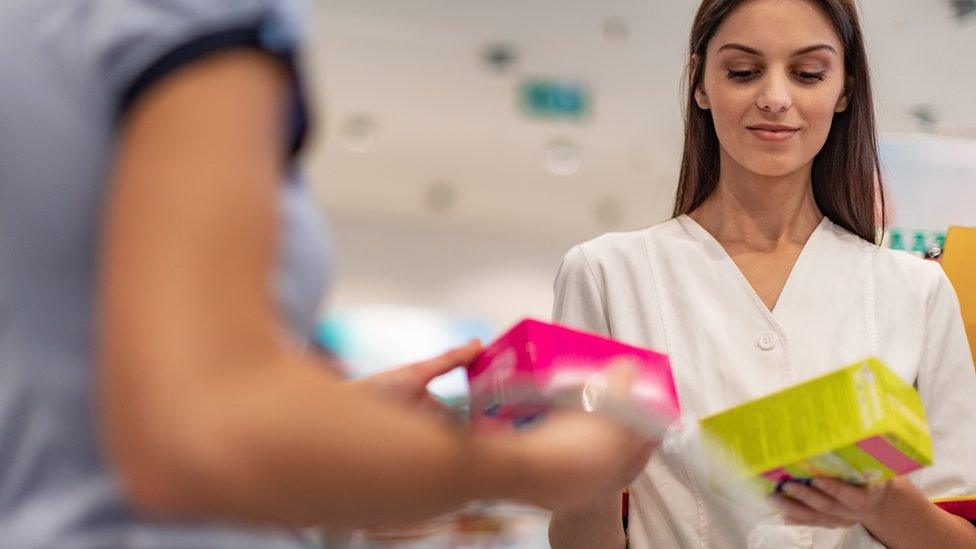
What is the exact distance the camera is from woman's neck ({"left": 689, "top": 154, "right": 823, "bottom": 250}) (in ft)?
6.25

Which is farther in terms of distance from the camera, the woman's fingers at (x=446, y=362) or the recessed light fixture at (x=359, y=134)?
the recessed light fixture at (x=359, y=134)

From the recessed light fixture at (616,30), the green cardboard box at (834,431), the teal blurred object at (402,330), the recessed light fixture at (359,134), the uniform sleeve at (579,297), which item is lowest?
the green cardboard box at (834,431)

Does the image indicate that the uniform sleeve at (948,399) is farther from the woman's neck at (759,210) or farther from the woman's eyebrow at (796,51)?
the woman's eyebrow at (796,51)

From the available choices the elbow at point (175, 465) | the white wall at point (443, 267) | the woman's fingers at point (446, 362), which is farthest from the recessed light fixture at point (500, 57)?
the elbow at point (175, 465)

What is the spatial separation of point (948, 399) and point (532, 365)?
0.99 meters

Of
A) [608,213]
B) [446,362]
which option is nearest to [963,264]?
[446,362]

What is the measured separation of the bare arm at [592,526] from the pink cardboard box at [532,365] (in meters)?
0.43

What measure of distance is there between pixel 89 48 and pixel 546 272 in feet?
27.9

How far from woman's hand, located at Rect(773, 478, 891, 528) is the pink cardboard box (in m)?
0.25

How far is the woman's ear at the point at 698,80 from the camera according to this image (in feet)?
6.48

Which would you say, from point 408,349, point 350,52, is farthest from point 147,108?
point 408,349

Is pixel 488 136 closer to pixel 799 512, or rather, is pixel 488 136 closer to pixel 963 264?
pixel 963 264

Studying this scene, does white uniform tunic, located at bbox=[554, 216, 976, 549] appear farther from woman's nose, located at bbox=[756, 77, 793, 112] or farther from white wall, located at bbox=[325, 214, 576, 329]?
white wall, located at bbox=[325, 214, 576, 329]

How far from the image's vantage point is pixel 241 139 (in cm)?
59
